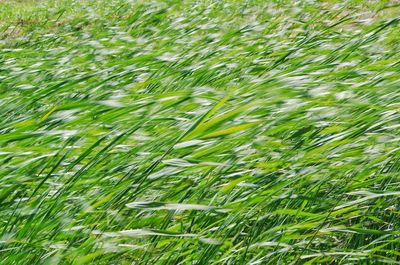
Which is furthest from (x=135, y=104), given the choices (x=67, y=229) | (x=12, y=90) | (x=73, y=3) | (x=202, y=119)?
(x=73, y=3)

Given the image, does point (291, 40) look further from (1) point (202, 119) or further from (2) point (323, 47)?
(1) point (202, 119)

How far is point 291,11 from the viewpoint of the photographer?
4699mm

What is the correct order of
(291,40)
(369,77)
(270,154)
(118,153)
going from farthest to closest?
(291,40) < (369,77) < (118,153) < (270,154)

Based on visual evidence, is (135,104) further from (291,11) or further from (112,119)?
(291,11)

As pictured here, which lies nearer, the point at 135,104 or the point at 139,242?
the point at 139,242

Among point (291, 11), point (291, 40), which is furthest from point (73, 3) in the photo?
point (291, 40)

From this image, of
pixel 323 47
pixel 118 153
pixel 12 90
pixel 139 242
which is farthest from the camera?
pixel 12 90

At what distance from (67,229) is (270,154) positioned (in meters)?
0.59

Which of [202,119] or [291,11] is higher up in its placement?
[202,119]

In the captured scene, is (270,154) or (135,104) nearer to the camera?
(270,154)

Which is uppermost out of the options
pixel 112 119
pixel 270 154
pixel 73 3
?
pixel 112 119

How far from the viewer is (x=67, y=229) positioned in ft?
6.18

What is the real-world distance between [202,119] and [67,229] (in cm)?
46

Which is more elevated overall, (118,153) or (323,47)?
(118,153)
